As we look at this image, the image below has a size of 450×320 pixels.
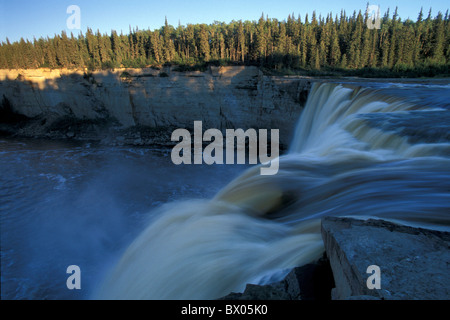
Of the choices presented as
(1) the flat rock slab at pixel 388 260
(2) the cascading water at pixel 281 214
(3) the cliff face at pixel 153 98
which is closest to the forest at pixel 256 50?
(3) the cliff face at pixel 153 98

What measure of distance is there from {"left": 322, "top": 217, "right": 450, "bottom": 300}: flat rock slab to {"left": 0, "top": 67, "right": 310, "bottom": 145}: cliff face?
12601mm

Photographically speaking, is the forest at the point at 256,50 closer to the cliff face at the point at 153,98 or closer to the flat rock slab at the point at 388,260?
the cliff face at the point at 153,98

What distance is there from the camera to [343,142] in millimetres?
6746

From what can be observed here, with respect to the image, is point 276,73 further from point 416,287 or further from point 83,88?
point 416,287

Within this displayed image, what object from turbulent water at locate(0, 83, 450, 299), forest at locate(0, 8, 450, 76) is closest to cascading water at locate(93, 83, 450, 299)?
turbulent water at locate(0, 83, 450, 299)

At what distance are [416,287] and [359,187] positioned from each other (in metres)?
2.88

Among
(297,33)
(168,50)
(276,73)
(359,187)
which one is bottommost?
(359,187)

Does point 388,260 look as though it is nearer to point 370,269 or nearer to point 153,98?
point 370,269

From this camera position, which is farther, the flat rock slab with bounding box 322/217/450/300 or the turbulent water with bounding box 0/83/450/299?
the turbulent water with bounding box 0/83/450/299

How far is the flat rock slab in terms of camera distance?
1813 mm

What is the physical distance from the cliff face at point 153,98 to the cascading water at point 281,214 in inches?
364

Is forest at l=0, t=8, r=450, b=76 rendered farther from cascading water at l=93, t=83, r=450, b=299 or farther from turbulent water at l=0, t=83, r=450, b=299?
cascading water at l=93, t=83, r=450, b=299

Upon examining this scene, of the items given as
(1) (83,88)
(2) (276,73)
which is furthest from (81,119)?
(2) (276,73)

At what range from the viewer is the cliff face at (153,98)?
16.7m
